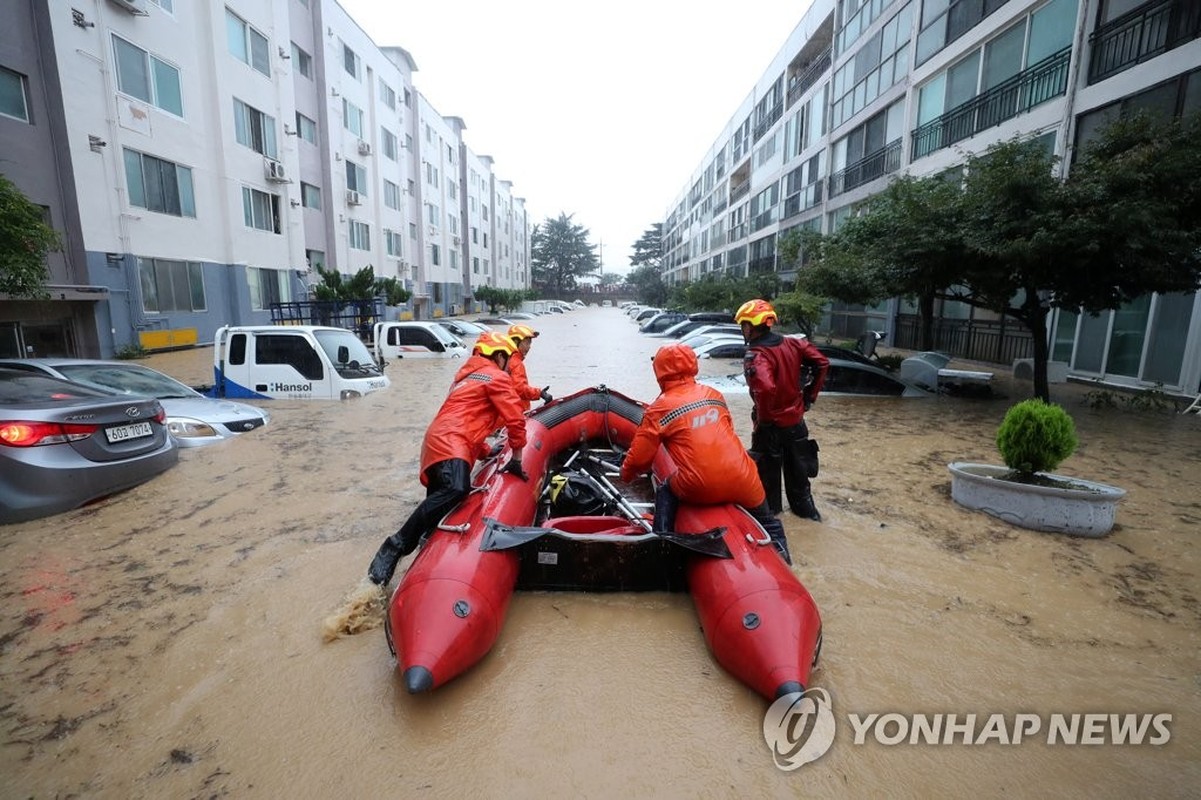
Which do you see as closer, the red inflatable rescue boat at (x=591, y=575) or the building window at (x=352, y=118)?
the red inflatable rescue boat at (x=591, y=575)

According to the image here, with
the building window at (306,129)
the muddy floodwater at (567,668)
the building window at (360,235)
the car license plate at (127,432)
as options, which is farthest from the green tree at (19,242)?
the building window at (360,235)

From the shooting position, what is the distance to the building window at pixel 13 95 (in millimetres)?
12641

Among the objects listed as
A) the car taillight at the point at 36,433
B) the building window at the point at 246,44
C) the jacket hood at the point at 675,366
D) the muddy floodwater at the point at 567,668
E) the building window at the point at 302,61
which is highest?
the building window at the point at 302,61

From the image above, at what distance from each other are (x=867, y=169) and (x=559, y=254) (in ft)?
248

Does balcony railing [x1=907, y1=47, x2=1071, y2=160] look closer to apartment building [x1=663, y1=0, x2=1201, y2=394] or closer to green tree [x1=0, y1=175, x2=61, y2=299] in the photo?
apartment building [x1=663, y1=0, x2=1201, y2=394]

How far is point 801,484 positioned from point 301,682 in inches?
154

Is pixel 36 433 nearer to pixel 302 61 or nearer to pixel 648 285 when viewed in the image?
pixel 302 61

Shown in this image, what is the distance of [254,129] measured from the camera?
65.2 ft

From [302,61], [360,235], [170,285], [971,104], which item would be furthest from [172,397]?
[360,235]

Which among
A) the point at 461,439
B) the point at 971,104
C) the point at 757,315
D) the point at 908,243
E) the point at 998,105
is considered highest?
A: the point at 971,104

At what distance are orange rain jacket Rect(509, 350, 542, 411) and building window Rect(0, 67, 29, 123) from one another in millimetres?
15119

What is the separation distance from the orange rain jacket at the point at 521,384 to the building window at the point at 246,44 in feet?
65.9

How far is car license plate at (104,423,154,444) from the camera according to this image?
4.83 m

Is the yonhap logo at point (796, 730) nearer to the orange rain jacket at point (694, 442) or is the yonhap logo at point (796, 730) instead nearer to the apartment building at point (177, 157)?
the orange rain jacket at point (694, 442)
